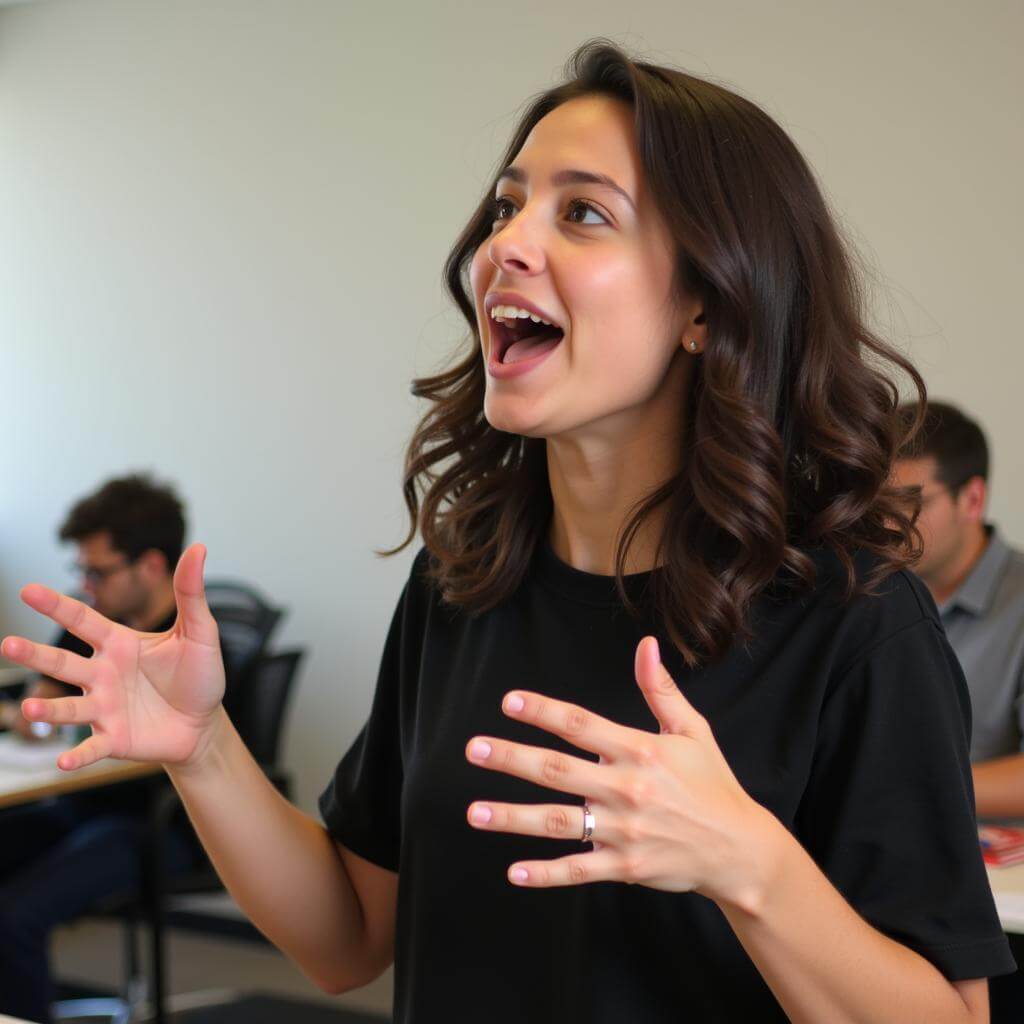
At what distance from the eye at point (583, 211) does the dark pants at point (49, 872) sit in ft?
8.05

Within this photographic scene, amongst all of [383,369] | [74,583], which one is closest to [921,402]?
[383,369]

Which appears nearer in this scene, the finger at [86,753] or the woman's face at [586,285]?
the finger at [86,753]

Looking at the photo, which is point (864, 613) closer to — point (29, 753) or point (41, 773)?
point (41, 773)

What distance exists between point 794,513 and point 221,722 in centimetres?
58

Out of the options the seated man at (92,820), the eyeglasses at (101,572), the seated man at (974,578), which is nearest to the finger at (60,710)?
the seated man at (974,578)

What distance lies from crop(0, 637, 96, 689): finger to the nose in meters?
0.52

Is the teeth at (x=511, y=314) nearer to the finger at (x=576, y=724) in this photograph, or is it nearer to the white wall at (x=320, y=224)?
the finger at (x=576, y=724)

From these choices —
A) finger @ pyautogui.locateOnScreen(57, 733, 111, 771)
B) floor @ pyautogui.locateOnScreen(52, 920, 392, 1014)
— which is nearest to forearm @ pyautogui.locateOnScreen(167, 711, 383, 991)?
finger @ pyautogui.locateOnScreen(57, 733, 111, 771)

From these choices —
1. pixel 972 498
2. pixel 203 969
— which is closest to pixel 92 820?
pixel 203 969

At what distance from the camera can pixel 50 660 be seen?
1.12 m

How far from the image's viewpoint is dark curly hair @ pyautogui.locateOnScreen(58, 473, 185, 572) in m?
3.58

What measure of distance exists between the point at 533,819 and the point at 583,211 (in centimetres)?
60

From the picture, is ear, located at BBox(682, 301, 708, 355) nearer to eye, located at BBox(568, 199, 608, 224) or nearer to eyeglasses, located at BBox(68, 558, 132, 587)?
eye, located at BBox(568, 199, 608, 224)

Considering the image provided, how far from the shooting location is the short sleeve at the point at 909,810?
1.01 metres
